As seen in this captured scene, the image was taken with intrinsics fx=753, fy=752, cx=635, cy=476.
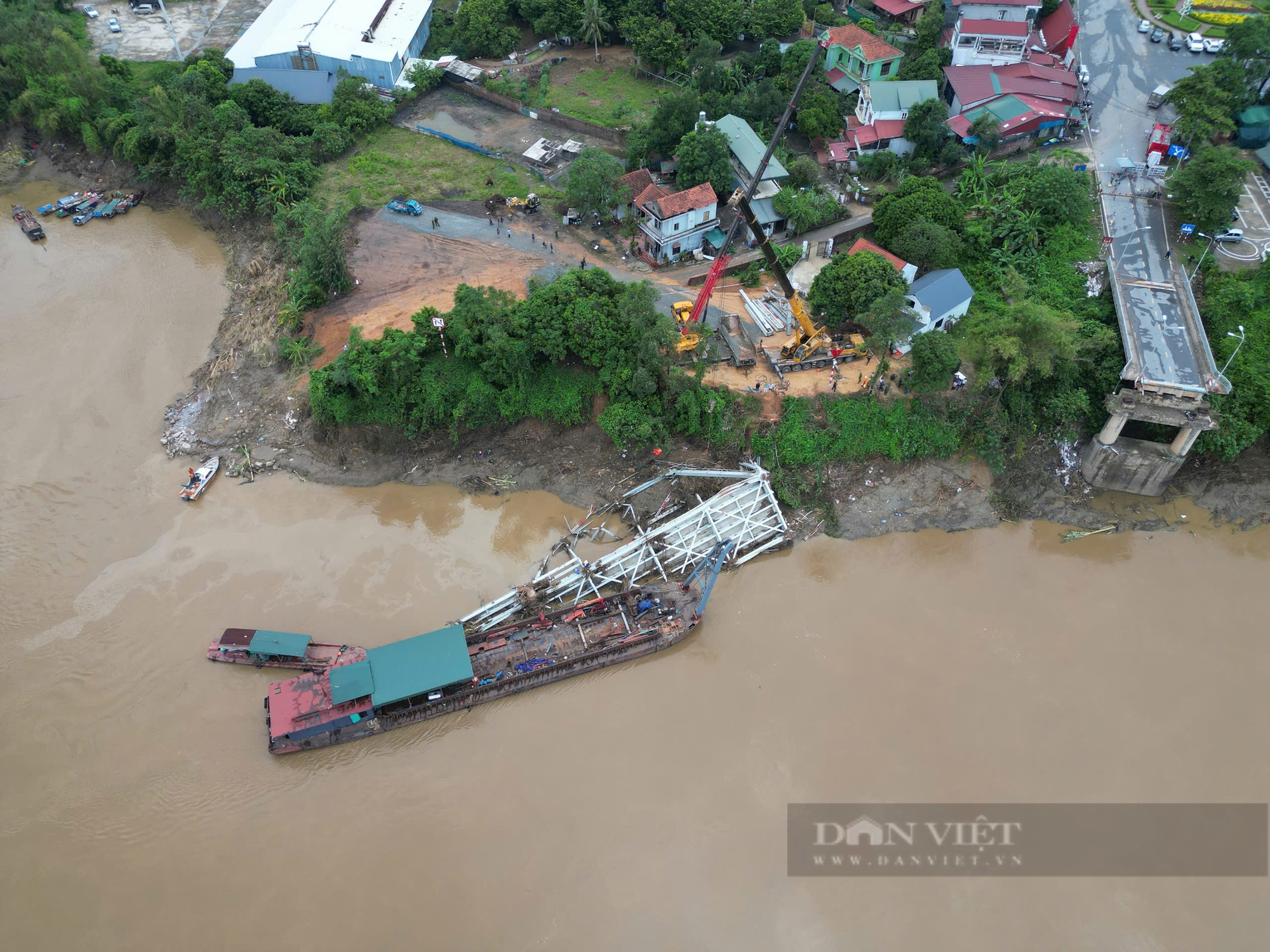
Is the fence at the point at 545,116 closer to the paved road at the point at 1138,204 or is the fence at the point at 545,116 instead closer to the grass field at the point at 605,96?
the grass field at the point at 605,96

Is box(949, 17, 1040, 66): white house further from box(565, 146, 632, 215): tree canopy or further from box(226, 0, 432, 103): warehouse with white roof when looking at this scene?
box(226, 0, 432, 103): warehouse with white roof

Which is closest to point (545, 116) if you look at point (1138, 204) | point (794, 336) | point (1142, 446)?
point (794, 336)

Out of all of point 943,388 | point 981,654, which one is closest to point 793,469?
point 943,388

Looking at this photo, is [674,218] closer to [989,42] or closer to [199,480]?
[199,480]

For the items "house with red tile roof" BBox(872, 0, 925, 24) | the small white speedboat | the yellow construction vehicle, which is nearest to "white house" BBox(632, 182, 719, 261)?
the yellow construction vehicle

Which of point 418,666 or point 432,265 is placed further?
point 432,265

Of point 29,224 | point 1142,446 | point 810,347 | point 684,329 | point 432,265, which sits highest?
point 684,329
